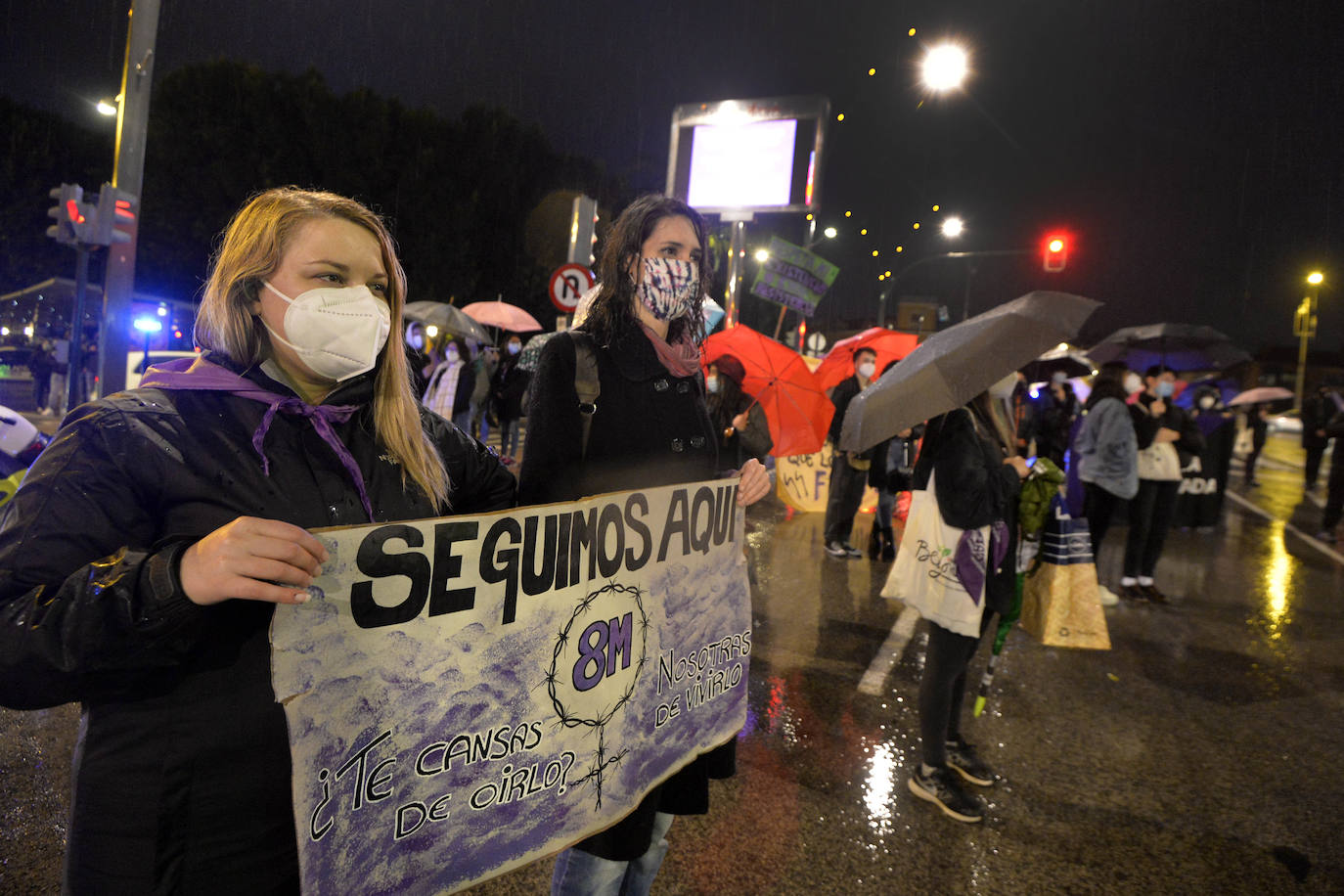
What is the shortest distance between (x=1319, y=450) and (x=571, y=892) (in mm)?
20584

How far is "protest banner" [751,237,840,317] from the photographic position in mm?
11383

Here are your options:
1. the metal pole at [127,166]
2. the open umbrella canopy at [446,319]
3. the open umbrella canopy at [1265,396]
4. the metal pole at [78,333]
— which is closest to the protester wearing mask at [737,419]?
the open umbrella canopy at [446,319]

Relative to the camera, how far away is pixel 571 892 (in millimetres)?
1930

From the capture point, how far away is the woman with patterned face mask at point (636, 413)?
1.94 m

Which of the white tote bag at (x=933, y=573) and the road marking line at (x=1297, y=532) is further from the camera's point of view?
the road marking line at (x=1297, y=532)

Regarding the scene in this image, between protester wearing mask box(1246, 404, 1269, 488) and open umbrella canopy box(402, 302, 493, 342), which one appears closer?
open umbrella canopy box(402, 302, 493, 342)

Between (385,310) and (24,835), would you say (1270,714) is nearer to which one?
(385,310)

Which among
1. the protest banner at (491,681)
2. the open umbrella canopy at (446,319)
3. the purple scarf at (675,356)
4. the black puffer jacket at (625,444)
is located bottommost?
the protest banner at (491,681)

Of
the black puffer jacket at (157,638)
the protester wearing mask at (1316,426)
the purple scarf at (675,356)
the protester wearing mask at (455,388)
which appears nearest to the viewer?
the black puffer jacket at (157,638)

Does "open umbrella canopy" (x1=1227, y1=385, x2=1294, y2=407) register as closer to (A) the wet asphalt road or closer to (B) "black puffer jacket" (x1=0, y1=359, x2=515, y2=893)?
(A) the wet asphalt road

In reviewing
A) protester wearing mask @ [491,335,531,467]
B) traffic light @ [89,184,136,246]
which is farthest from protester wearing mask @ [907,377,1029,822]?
traffic light @ [89,184,136,246]

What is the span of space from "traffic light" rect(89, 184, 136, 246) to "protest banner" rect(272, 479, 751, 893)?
30.8 feet

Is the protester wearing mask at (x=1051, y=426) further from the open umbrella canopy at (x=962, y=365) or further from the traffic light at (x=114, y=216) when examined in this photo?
the traffic light at (x=114, y=216)

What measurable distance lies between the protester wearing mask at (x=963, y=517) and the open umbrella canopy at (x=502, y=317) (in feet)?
33.4
